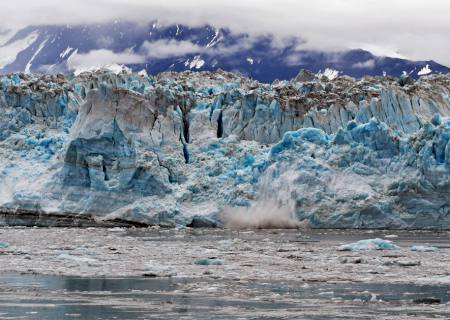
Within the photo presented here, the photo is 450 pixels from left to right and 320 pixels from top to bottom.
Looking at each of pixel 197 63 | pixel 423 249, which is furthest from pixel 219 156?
pixel 197 63

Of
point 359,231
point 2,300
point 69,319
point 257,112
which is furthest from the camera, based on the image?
point 257,112

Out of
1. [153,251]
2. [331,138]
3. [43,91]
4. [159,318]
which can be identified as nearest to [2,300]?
[159,318]

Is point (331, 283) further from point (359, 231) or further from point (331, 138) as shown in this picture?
point (331, 138)

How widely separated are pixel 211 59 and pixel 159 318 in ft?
229

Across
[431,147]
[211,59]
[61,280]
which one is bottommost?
[61,280]

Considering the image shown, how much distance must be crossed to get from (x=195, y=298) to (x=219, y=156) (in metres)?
19.4

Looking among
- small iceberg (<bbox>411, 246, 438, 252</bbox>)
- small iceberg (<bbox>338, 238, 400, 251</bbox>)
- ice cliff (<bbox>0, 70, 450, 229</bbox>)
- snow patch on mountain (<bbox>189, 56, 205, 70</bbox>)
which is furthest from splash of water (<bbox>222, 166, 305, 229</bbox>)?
snow patch on mountain (<bbox>189, 56, 205, 70</bbox>)

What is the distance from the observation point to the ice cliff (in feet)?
90.1

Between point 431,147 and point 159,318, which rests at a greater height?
point 431,147

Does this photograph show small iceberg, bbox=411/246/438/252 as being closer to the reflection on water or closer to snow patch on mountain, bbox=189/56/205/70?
the reflection on water

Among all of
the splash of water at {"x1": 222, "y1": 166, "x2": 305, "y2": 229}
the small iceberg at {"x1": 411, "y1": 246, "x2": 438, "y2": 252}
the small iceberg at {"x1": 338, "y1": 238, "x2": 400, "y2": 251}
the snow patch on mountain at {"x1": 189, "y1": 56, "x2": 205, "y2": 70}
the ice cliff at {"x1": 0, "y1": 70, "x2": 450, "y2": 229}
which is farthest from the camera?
the snow patch on mountain at {"x1": 189, "y1": 56, "x2": 205, "y2": 70}

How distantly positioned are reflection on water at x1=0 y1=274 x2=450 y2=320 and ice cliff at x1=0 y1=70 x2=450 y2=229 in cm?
1524

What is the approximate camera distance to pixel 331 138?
98.0 feet

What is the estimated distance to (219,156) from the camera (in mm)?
30188
